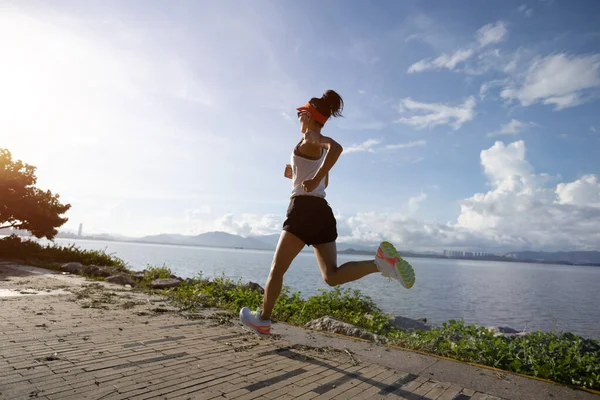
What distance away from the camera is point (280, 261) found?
3.46 meters

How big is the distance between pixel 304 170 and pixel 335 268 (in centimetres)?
93

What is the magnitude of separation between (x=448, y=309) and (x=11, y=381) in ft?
52.8

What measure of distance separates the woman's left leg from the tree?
15.1 m

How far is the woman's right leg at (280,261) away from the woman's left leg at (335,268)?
23cm

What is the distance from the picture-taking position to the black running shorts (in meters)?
3.41

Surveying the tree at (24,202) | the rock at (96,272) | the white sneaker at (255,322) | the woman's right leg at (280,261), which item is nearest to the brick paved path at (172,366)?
the white sneaker at (255,322)

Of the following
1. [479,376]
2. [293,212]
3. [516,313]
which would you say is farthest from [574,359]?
[516,313]

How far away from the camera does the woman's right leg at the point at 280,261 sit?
3436 millimetres

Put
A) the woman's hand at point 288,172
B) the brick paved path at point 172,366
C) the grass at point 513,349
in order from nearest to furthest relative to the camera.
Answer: the brick paved path at point 172,366
the grass at point 513,349
the woman's hand at point 288,172

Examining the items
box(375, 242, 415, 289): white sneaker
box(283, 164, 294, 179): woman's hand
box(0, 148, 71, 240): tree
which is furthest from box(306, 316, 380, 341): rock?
box(0, 148, 71, 240): tree

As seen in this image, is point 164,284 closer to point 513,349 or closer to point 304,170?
point 304,170

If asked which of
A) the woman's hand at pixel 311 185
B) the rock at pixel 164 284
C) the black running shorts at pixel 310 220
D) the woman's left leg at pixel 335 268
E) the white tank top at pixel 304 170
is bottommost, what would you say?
the rock at pixel 164 284

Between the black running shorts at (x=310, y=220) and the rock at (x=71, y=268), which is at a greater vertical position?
the black running shorts at (x=310, y=220)

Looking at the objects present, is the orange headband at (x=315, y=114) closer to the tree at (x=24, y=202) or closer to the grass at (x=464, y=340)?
the grass at (x=464, y=340)
